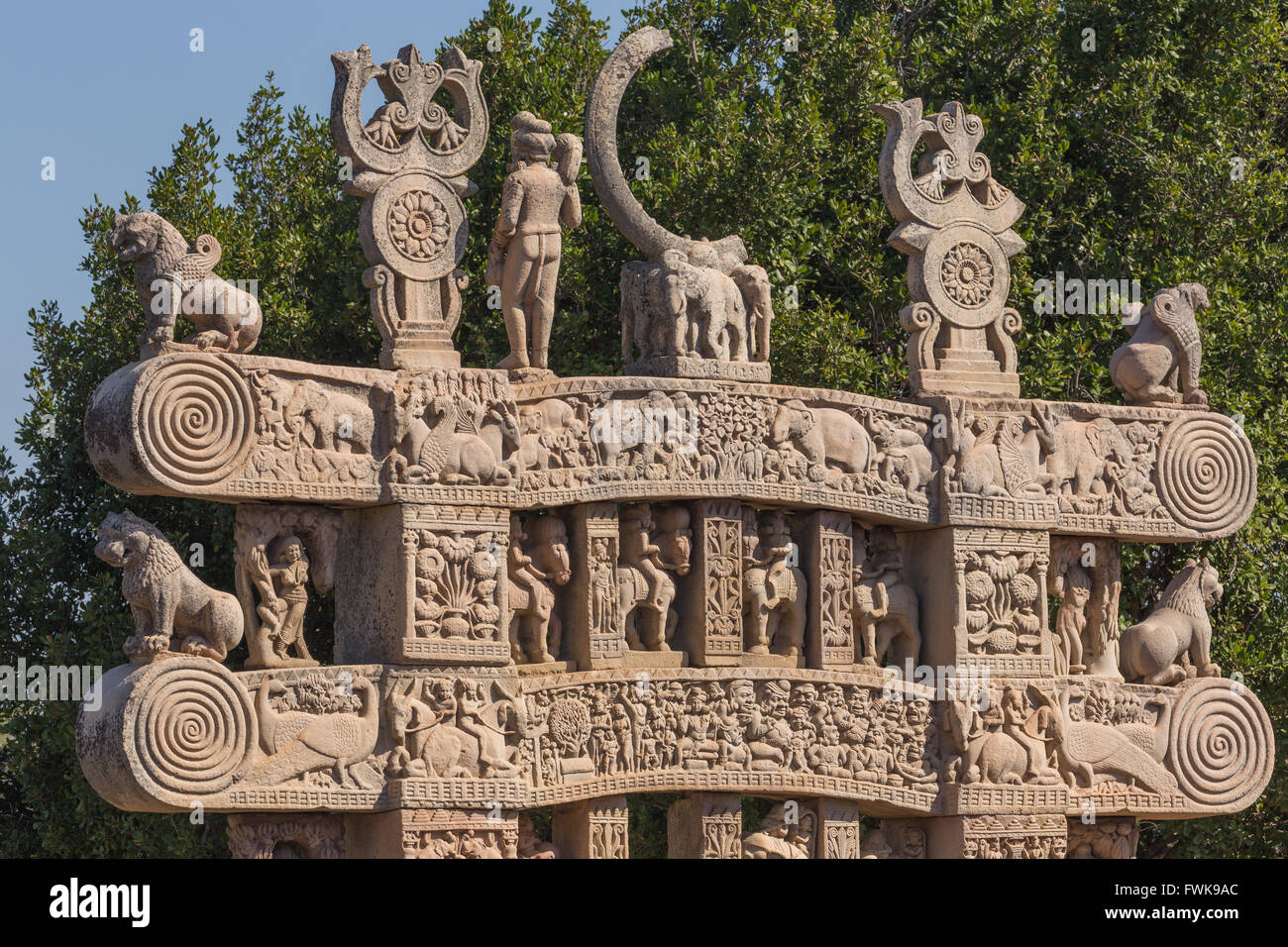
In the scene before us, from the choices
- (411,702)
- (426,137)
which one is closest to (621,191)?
(426,137)

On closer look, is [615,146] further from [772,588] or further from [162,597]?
[162,597]

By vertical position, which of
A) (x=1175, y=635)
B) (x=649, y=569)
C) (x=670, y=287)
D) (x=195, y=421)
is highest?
Result: (x=670, y=287)

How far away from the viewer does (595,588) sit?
41.6ft

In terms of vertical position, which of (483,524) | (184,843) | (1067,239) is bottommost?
(184,843)

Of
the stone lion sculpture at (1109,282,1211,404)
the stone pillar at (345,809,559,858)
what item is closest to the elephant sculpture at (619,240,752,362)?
the stone lion sculpture at (1109,282,1211,404)

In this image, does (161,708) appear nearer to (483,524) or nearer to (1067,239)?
(483,524)

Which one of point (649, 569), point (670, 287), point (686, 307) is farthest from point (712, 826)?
point (670, 287)

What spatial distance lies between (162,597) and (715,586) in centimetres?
310

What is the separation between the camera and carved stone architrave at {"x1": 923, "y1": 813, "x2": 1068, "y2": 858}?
13273 mm

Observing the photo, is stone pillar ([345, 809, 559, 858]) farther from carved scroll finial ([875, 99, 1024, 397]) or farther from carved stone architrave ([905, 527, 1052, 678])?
carved scroll finial ([875, 99, 1024, 397])

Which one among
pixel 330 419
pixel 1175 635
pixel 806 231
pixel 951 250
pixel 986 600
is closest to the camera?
pixel 330 419

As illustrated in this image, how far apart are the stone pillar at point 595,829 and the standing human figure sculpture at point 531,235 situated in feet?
7.92
